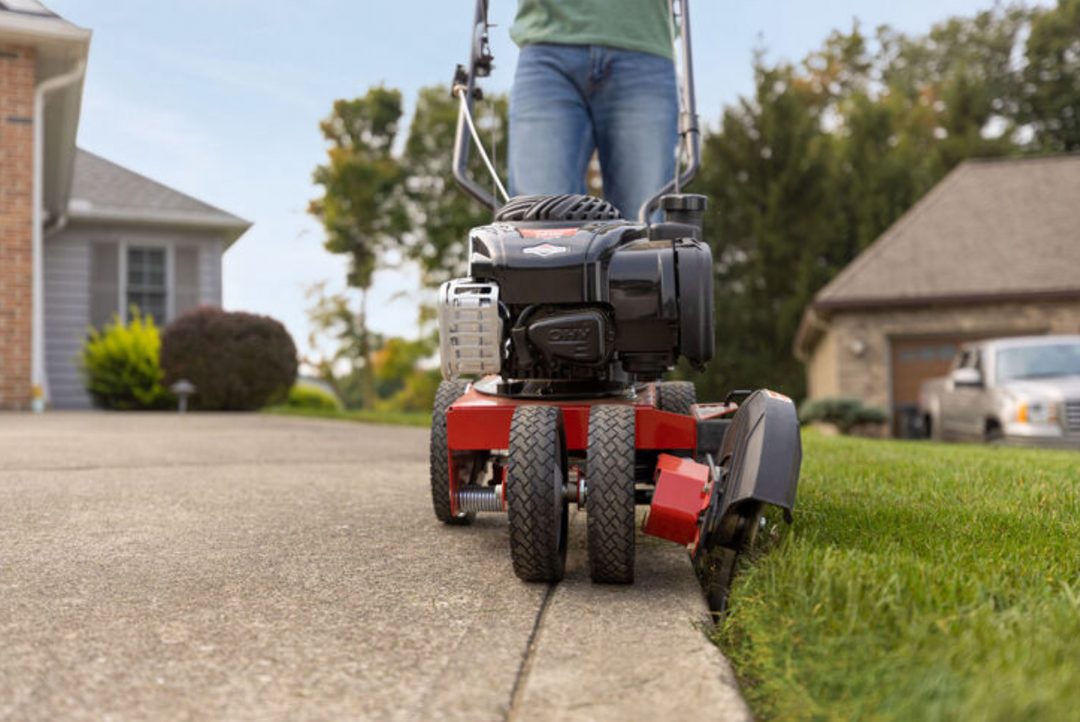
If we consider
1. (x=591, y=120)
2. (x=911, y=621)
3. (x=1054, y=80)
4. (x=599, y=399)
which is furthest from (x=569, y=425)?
(x=1054, y=80)

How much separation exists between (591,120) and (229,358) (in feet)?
37.1

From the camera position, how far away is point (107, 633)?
1764 millimetres

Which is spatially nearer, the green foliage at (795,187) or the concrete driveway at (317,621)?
the concrete driveway at (317,621)

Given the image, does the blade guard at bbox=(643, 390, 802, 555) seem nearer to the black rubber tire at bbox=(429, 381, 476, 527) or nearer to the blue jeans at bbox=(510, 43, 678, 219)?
the black rubber tire at bbox=(429, 381, 476, 527)

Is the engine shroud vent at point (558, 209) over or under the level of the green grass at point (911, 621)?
over

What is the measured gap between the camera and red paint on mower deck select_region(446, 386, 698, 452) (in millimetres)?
2359

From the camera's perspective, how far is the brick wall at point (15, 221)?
34.3 ft

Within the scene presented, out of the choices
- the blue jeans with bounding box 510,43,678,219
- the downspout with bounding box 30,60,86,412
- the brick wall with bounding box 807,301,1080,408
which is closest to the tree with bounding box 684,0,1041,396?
the brick wall with bounding box 807,301,1080,408

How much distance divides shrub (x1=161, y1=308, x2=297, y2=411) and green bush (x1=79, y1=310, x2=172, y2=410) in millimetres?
303

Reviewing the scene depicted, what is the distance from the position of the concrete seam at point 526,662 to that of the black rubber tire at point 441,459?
79 cm

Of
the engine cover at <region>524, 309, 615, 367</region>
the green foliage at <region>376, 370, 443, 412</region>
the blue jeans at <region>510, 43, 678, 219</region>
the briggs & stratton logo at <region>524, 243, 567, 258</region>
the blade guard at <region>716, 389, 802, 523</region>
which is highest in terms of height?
the blue jeans at <region>510, 43, 678, 219</region>

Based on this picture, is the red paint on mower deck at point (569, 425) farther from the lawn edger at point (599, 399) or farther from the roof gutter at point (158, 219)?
the roof gutter at point (158, 219)

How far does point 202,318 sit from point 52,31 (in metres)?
4.43

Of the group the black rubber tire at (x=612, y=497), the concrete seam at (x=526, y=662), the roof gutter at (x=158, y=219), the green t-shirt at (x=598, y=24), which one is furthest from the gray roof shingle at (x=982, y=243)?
the concrete seam at (x=526, y=662)
